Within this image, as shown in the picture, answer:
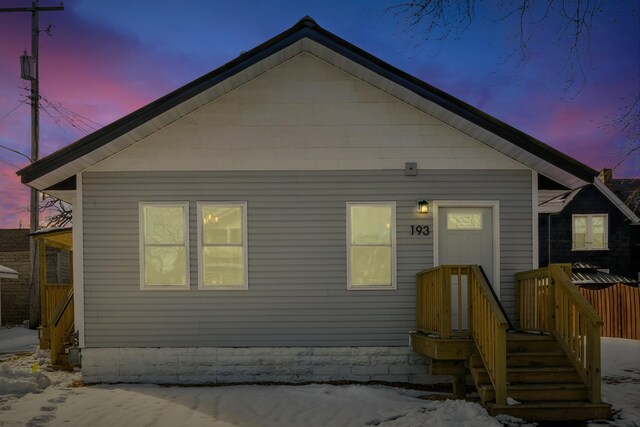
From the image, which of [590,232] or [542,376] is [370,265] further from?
[590,232]

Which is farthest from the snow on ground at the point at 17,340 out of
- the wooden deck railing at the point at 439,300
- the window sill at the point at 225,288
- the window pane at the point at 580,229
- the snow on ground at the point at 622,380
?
the window pane at the point at 580,229

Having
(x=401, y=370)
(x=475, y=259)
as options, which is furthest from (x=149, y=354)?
(x=475, y=259)

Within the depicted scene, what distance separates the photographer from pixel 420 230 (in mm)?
8234

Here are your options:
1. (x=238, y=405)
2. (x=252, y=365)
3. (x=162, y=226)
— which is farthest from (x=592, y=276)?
(x=162, y=226)

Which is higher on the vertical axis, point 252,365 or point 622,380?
point 252,365

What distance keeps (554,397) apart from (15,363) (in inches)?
419

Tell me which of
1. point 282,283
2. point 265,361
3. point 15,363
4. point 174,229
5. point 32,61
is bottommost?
point 15,363

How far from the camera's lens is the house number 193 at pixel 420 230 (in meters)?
8.23

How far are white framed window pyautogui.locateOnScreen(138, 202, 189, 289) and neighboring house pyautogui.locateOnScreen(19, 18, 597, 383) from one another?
0.08 ft

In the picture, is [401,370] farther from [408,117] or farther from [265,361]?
[408,117]

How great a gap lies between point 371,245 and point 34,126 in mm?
15017

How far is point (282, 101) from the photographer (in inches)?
324

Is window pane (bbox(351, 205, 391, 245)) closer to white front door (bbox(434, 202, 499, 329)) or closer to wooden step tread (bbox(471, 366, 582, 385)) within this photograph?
white front door (bbox(434, 202, 499, 329))

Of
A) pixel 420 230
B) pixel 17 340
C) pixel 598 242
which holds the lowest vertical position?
pixel 17 340
